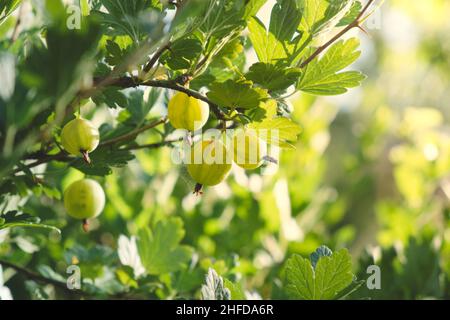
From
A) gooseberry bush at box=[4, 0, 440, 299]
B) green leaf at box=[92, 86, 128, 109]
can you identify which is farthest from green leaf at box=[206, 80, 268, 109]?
green leaf at box=[92, 86, 128, 109]

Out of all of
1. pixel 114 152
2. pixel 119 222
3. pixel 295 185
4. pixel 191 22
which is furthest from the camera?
pixel 295 185

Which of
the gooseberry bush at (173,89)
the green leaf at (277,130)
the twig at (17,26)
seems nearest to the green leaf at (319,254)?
the gooseberry bush at (173,89)

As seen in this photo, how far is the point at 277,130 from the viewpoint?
54 cm

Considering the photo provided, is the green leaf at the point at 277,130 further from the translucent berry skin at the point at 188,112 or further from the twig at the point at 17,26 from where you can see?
the twig at the point at 17,26

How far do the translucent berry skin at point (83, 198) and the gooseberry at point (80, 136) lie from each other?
0.11 m

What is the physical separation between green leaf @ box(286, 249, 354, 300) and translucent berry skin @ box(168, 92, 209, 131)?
16cm

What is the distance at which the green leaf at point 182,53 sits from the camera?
0.51 metres

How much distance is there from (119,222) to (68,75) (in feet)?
2.52

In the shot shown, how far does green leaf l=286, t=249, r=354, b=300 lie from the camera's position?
0.55 m

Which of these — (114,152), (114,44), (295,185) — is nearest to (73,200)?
(114,152)

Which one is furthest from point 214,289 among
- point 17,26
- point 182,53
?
point 17,26

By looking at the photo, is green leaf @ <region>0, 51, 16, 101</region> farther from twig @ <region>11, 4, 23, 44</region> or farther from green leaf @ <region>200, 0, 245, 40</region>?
twig @ <region>11, 4, 23, 44</region>
